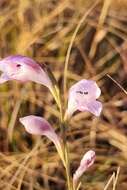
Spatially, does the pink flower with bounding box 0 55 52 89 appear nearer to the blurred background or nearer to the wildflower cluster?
the wildflower cluster

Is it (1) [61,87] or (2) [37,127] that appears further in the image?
(1) [61,87]

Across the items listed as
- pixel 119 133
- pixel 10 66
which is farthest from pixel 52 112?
pixel 10 66

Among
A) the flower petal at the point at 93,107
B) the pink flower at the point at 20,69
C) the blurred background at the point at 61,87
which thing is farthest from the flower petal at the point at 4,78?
the blurred background at the point at 61,87

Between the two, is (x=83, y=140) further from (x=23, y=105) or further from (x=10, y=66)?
(x=10, y=66)

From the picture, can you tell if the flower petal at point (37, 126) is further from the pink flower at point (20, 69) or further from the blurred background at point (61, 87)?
the blurred background at point (61, 87)

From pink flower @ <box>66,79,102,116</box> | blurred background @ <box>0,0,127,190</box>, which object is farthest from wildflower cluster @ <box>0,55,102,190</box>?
blurred background @ <box>0,0,127,190</box>

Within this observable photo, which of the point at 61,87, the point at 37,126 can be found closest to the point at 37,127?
the point at 37,126

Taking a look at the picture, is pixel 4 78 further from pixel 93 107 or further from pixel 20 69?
pixel 93 107
